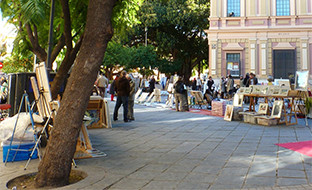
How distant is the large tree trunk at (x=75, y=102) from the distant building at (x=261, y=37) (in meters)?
22.0

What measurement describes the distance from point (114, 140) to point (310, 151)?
174 inches

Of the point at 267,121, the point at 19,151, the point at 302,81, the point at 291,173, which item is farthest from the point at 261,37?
the point at 19,151

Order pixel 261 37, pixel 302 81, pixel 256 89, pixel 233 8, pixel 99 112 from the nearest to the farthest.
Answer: pixel 99 112 → pixel 302 81 → pixel 256 89 → pixel 261 37 → pixel 233 8

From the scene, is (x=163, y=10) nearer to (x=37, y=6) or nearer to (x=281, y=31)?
(x=281, y=31)

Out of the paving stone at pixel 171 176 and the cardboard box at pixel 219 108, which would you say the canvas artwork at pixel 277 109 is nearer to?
the cardboard box at pixel 219 108

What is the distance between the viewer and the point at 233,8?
25672 mm

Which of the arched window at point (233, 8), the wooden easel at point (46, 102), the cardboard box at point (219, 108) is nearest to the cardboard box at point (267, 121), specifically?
the cardboard box at point (219, 108)

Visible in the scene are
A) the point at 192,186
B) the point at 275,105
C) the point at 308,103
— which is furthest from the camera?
the point at 308,103

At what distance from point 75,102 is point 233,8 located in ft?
78.4

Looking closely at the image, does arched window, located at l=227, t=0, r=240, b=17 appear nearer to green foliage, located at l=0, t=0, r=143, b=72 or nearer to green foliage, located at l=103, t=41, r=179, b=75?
green foliage, located at l=103, t=41, r=179, b=75

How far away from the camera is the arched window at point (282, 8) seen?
81.4 feet

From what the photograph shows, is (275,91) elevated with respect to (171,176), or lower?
elevated

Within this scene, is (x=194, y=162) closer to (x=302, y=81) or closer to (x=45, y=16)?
(x=45, y=16)

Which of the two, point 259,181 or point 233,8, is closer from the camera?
point 259,181
